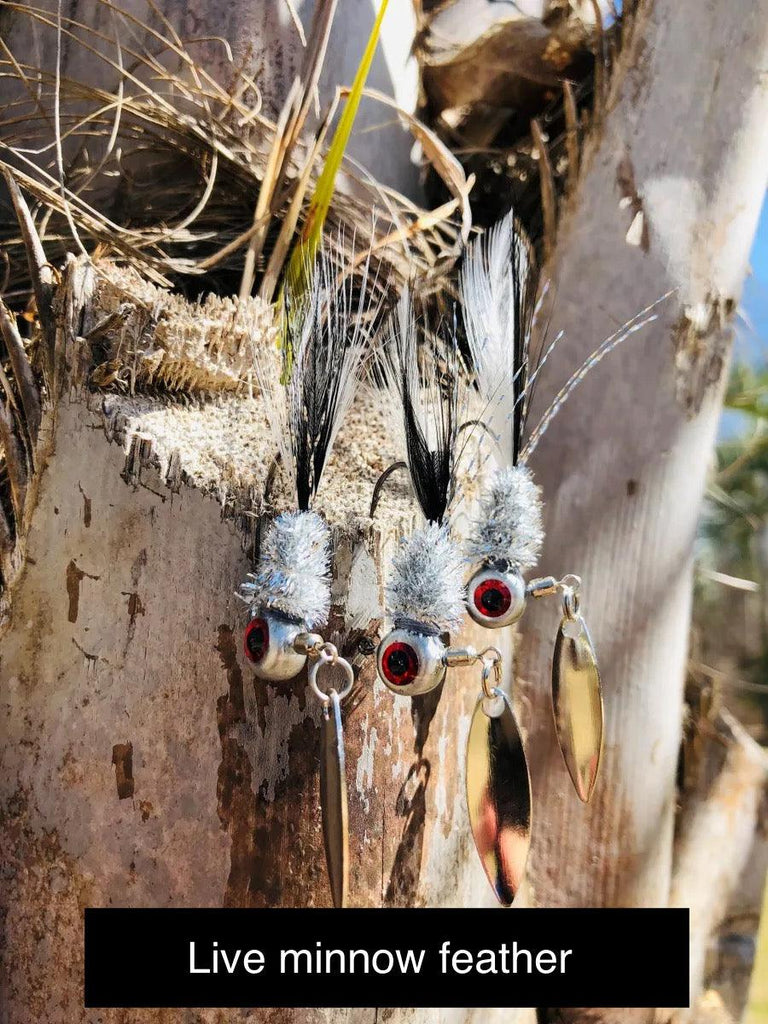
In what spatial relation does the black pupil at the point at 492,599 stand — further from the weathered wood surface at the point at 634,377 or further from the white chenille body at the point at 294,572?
the weathered wood surface at the point at 634,377

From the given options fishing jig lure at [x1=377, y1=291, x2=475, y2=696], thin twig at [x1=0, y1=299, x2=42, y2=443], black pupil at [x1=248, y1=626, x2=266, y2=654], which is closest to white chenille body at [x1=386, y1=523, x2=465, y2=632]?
fishing jig lure at [x1=377, y1=291, x2=475, y2=696]

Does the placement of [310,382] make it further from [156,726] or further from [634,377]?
[634,377]

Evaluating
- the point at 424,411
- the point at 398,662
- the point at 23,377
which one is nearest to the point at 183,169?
the point at 23,377

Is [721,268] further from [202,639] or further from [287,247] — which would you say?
[202,639]

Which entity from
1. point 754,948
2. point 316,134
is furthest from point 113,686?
point 754,948

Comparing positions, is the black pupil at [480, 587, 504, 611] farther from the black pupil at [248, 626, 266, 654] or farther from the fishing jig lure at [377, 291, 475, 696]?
the black pupil at [248, 626, 266, 654]

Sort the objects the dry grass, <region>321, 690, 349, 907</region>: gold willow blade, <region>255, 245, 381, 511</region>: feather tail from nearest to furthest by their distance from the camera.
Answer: <region>321, 690, 349, 907</region>: gold willow blade < <region>255, 245, 381, 511</region>: feather tail < the dry grass
